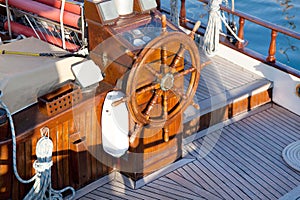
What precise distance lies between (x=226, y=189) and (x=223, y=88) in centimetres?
105

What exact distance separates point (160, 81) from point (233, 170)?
Result: 0.85 m

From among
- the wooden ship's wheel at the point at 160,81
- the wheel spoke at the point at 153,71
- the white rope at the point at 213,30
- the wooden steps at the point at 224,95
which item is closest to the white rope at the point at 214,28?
the white rope at the point at 213,30

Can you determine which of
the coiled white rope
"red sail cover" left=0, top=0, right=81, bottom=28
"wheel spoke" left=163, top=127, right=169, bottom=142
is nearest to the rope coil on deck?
"wheel spoke" left=163, top=127, right=169, bottom=142

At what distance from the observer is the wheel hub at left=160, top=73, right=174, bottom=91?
2.75 meters

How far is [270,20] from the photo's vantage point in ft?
31.5

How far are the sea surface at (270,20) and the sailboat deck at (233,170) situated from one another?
453 centimetres

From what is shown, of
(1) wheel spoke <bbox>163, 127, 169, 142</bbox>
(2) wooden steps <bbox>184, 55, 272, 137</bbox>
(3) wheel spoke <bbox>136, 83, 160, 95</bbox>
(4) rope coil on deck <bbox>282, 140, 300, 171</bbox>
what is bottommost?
(4) rope coil on deck <bbox>282, 140, 300, 171</bbox>

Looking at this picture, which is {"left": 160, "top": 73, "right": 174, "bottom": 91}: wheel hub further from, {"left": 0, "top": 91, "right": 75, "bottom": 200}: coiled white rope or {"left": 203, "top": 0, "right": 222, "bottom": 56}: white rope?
{"left": 203, "top": 0, "right": 222, "bottom": 56}: white rope

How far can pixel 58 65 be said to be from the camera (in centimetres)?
288

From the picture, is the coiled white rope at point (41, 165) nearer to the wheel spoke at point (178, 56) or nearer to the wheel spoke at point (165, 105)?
the wheel spoke at point (165, 105)

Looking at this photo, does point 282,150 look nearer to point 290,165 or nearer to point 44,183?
point 290,165

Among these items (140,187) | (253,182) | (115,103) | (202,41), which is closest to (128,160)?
(140,187)

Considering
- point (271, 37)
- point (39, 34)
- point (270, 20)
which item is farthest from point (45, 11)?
point (270, 20)

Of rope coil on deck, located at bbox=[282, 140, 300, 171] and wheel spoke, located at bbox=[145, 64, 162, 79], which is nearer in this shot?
wheel spoke, located at bbox=[145, 64, 162, 79]
